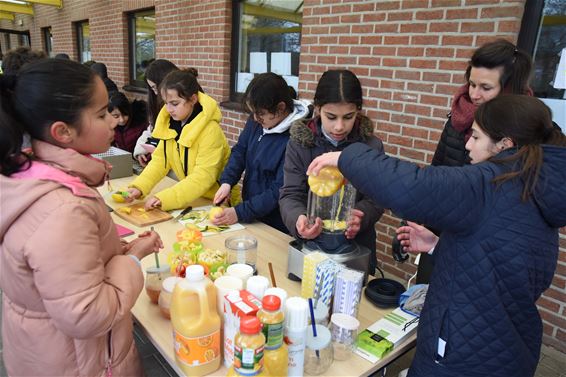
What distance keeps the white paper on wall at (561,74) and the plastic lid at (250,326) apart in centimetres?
244

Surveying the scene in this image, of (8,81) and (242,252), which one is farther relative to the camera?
(242,252)

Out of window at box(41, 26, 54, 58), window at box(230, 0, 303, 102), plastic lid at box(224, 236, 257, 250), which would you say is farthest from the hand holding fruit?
window at box(41, 26, 54, 58)

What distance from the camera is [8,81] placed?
100cm

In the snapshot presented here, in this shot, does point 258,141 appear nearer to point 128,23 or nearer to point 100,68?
point 100,68

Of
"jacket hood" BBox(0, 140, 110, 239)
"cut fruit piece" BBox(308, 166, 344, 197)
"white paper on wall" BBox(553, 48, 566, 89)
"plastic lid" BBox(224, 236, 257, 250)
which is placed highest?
"white paper on wall" BBox(553, 48, 566, 89)

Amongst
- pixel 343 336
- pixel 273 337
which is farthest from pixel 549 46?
pixel 273 337

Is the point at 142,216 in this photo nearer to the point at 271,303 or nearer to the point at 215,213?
the point at 215,213

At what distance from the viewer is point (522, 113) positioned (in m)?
1.02

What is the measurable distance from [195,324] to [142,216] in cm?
125

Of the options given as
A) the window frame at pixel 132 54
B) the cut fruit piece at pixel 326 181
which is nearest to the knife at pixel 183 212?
the cut fruit piece at pixel 326 181

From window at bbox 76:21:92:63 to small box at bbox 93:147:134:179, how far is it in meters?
6.48

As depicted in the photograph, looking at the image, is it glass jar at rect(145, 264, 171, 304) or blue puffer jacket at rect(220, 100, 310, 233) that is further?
blue puffer jacket at rect(220, 100, 310, 233)

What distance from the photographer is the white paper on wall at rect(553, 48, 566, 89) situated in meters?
2.32

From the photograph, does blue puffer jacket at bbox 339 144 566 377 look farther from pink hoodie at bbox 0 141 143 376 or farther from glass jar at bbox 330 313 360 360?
pink hoodie at bbox 0 141 143 376
